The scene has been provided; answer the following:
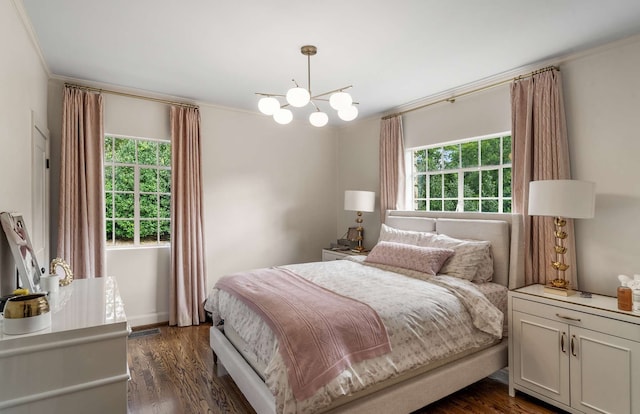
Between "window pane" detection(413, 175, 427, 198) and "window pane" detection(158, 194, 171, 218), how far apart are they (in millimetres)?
3153

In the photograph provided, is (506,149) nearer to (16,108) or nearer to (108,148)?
(16,108)

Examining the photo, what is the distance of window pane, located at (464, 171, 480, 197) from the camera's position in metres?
3.67

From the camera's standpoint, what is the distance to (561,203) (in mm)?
2408

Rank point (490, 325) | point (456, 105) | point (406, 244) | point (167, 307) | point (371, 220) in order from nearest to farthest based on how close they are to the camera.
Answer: point (490, 325), point (406, 244), point (456, 105), point (167, 307), point (371, 220)

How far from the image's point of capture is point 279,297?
2279 mm

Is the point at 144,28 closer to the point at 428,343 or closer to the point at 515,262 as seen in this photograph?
the point at 428,343

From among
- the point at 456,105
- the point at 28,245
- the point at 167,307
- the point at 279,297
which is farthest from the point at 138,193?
the point at 456,105

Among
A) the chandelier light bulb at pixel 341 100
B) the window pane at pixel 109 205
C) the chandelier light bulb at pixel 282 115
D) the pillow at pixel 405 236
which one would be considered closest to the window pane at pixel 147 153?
the window pane at pixel 109 205

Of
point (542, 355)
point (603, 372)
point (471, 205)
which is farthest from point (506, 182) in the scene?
point (603, 372)

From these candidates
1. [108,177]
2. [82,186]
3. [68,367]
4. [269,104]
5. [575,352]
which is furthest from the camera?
[108,177]

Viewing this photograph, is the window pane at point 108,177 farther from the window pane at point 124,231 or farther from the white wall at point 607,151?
the white wall at point 607,151

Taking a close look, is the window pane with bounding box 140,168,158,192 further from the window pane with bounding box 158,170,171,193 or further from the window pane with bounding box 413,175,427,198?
the window pane with bounding box 413,175,427,198

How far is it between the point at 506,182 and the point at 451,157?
0.73 m

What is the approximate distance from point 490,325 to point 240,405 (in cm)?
190
